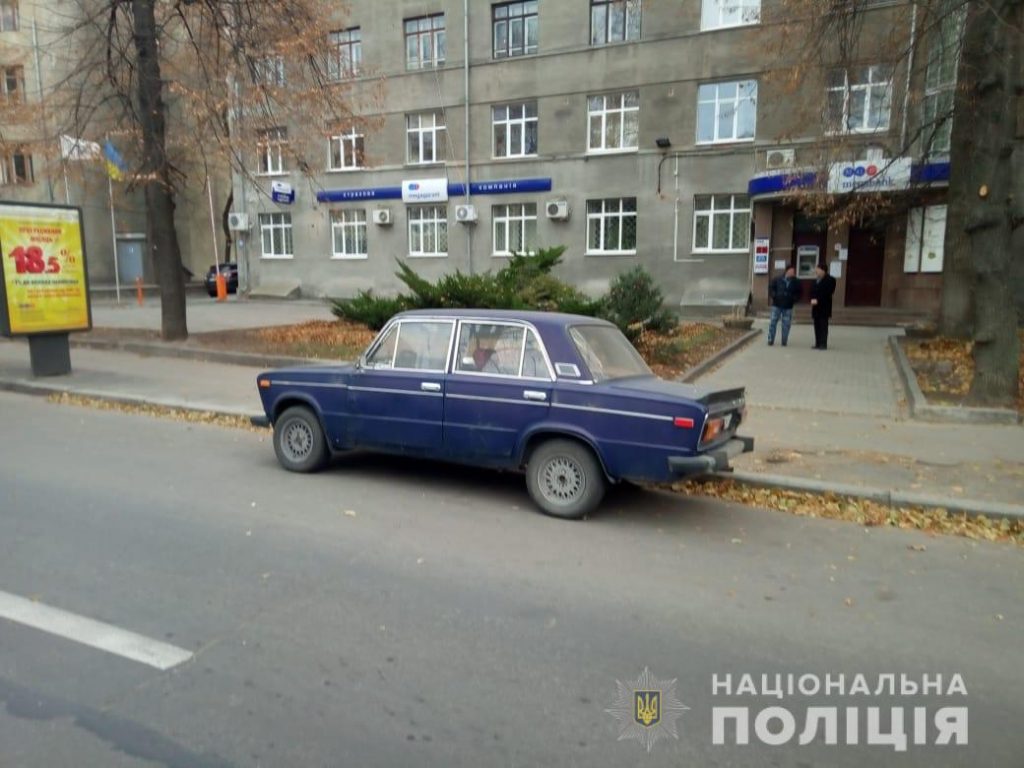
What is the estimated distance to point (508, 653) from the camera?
380cm

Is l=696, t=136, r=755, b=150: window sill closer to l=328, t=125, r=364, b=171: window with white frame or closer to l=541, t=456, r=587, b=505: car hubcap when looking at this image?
l=328, t=125, r=364, b=171: window with white frame

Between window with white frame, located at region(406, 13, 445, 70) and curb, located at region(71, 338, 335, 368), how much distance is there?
666 inches

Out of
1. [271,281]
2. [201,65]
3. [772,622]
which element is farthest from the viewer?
[271,281]

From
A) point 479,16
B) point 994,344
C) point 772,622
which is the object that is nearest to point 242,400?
point 772,622

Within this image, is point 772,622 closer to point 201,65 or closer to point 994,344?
point 994,344

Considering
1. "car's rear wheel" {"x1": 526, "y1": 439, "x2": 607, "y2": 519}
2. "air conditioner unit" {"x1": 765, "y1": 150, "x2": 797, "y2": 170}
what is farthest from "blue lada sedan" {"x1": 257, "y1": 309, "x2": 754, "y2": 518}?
"air conditioner unit" {"x1": 765, "y1": 150, "x2": 797, "y2": 170}

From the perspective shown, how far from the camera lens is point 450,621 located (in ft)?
13.6

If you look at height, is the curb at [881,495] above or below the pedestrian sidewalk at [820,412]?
below

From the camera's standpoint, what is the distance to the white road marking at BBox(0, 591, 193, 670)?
3.71 meters

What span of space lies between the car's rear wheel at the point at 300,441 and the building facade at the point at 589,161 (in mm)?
14056

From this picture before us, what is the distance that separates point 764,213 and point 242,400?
17501mm

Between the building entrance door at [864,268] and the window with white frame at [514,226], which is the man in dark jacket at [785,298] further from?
the window with white frame at [514,226]

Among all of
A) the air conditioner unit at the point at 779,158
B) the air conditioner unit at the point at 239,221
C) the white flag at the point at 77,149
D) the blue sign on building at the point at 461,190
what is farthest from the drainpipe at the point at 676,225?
the air conditioner unit at the point at 239,221

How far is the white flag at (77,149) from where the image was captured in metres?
15.3
